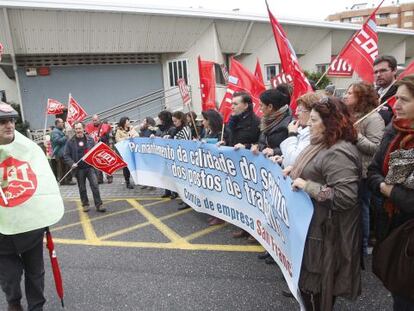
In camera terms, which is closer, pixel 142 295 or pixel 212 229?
pixel 142 295

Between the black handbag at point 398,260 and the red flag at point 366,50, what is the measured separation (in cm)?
331

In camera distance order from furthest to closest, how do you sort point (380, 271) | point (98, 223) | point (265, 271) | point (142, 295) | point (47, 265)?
point (98, 223), point (47, 265), point (265, 271), point (142, 295), point (380, 271)

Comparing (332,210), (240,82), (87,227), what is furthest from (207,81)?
(332,210)

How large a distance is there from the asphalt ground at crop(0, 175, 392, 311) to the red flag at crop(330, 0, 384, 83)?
2800 millimetres

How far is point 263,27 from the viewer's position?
66.2 feet

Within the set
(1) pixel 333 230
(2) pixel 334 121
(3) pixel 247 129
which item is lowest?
(1) pixel 333 230

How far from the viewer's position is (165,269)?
400 cm

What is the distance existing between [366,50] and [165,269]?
3.98m

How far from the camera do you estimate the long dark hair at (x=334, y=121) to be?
246cm

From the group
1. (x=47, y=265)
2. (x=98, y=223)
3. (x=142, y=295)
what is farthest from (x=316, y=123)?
(x=98, y=223)

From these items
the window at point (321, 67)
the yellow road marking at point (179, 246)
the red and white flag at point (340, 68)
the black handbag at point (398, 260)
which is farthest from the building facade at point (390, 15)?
the black handbag at point (398, 260)

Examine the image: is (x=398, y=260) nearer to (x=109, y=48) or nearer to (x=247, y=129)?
(x=247, y=129)

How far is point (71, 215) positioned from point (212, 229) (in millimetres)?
2967

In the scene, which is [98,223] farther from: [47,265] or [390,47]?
[390,47]
